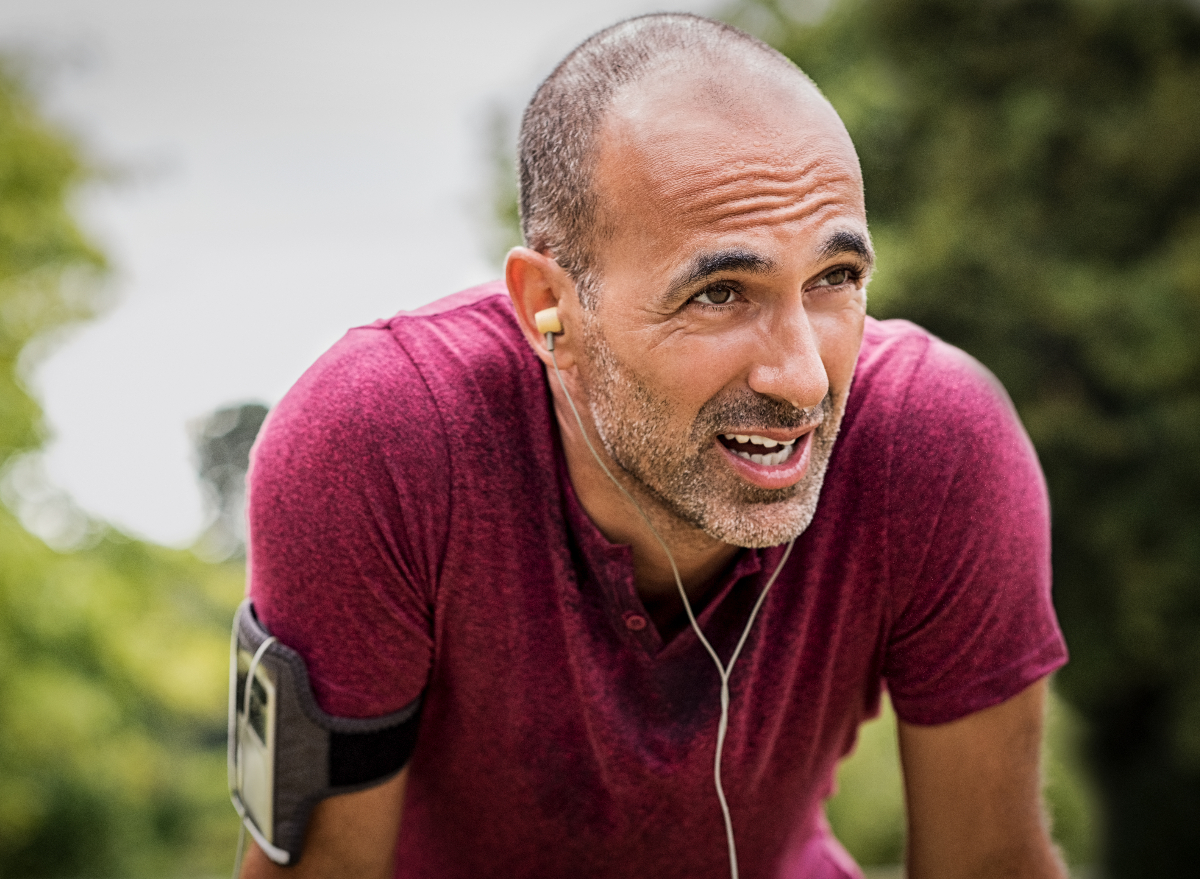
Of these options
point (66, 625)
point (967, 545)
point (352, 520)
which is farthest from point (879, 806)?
point (352, 520)

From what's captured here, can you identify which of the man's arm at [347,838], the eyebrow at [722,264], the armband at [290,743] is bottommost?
the man's arm at [347,838]

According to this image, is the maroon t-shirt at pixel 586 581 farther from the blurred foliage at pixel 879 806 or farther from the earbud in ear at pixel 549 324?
the blurred foliage at pixel 879 806

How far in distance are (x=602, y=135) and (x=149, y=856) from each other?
920 cm

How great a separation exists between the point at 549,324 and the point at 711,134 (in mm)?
321

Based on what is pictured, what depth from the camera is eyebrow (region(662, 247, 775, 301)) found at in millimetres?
1335

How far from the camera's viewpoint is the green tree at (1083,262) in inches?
348

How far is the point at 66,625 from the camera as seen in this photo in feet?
19.4

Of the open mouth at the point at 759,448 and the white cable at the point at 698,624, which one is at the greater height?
the open mouth at the point at 759,448

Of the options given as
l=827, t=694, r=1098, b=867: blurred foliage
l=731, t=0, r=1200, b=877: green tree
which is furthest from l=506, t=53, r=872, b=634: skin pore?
l=731, t=0, r=1200, b=877: green tree

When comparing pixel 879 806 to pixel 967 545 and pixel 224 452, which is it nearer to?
pixel 224 452

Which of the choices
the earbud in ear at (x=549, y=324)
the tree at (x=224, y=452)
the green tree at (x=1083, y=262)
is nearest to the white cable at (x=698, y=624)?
the earbud in ear at (x=549, y=324)

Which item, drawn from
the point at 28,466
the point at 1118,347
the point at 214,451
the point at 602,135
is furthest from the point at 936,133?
the point at 602,135

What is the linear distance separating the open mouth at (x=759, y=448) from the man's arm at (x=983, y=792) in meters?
0.47

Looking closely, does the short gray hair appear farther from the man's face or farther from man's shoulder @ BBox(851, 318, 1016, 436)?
man's shoulder @ BBox(851, 318, 1016, 436)
